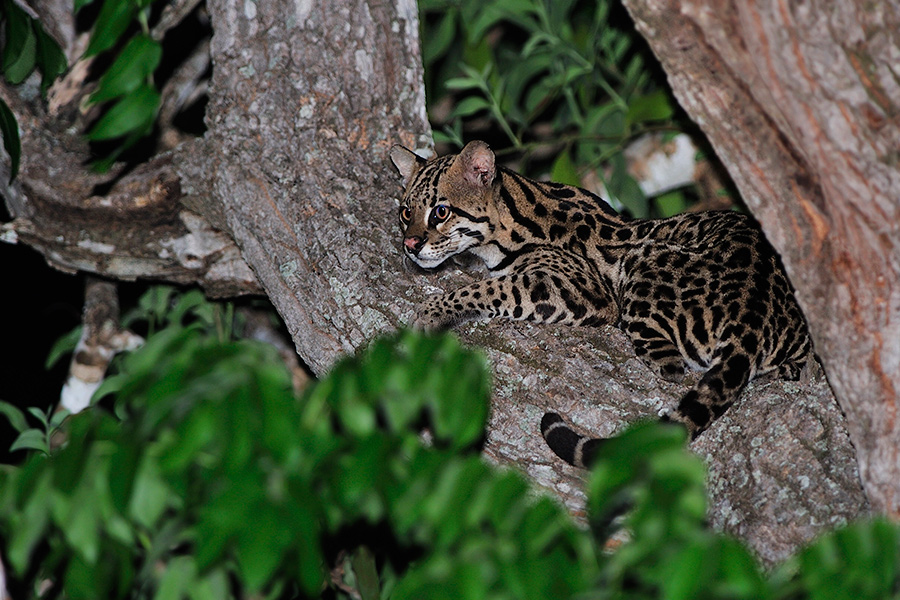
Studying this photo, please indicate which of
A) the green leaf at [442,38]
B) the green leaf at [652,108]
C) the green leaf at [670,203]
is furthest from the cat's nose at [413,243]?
the green leaf at [670,203]

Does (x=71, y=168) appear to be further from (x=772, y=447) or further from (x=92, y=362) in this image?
(x=772, y=447)

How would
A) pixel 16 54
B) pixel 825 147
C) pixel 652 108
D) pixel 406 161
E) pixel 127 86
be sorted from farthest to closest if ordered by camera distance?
pixel 652 108
pixel 406 161
pixel 16 54
pixel 127 86
pixel 825 147

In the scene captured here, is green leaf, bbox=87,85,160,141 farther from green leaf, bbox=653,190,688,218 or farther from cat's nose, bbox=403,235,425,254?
green leaf, bbox=653,190,688,218

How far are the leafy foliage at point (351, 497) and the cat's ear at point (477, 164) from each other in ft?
8.71

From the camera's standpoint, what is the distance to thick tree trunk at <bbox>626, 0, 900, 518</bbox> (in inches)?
78.2

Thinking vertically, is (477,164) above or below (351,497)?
above

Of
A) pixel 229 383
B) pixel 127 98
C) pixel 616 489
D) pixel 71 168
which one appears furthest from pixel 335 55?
pixel 616 489

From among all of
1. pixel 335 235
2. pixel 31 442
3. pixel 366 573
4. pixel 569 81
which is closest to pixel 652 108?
pixel 569 81

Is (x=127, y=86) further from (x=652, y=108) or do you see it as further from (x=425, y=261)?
(x=652, y=108)

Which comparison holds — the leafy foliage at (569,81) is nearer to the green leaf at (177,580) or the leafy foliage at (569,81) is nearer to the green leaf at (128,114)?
the green leaf at (128,114)

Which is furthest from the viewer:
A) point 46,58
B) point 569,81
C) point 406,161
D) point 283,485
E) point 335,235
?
point 569,81

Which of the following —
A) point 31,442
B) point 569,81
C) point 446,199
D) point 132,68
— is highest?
point 569,81

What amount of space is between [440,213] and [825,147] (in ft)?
7.72

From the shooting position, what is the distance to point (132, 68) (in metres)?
2.30
